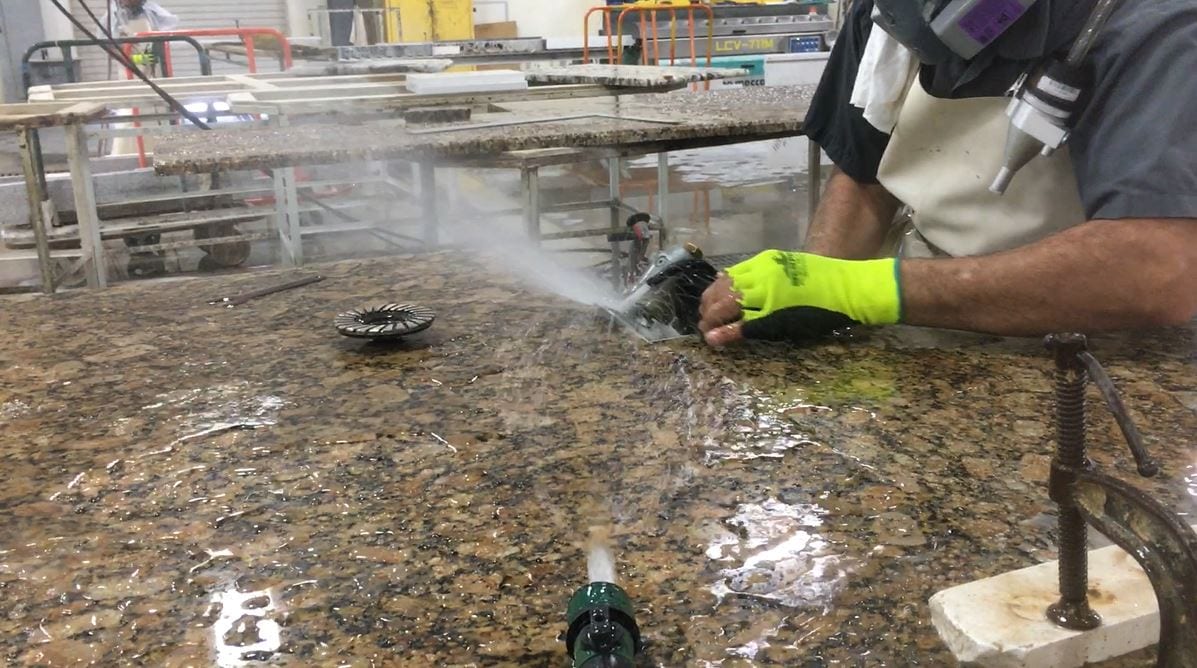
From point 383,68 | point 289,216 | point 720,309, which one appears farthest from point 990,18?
point 383,68

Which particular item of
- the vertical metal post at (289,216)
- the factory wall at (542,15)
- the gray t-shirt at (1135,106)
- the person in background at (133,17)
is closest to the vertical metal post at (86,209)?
the vertical metal post at (289,216)

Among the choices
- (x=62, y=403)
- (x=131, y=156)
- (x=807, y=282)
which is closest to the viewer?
(x=62, y=403)

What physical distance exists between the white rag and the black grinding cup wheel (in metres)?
0.81

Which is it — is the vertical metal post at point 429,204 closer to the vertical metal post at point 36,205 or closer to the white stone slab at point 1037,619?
the vertical metal post at point 36,205

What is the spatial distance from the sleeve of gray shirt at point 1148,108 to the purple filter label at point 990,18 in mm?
124

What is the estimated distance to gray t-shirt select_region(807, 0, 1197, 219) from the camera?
1086 mm

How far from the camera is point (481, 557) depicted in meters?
0.72

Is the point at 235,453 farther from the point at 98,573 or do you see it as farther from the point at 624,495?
the point at 624,495

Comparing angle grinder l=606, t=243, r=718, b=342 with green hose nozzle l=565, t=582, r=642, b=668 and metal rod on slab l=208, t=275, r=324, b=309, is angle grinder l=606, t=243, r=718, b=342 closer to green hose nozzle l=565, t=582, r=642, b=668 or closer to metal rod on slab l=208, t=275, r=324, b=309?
metal rod on slab l=208, t=275, r=324, b=309

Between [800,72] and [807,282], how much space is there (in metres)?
5.88

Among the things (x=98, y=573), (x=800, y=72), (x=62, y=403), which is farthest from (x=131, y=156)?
(x=98, y=573)

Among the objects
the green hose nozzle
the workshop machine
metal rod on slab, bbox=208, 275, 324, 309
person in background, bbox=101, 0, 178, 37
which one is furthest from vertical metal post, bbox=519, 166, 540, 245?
person in background, bbox=101, 0, 178, 37

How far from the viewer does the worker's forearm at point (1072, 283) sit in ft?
3.70

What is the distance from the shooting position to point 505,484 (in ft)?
2.74
